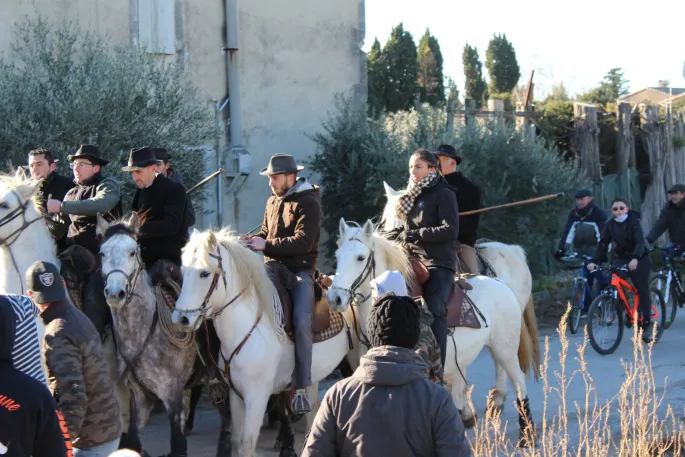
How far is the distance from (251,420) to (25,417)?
12.3ft

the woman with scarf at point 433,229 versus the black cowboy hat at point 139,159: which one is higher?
the black cowboy hat at point 139,159

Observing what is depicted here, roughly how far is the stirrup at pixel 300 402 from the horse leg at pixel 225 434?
0.60 m

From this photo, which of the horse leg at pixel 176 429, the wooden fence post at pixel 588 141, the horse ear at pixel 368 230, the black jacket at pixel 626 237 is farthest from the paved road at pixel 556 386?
the wooden fence post at pixel 588 141

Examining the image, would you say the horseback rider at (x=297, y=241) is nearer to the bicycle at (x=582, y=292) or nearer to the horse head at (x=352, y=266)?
the horse head at (x=352, y=266)

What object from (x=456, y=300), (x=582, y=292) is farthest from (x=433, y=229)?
(x=582, y=292)

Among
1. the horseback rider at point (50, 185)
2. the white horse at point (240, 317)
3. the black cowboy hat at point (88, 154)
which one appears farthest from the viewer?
the horseback rider at point (50, 185)

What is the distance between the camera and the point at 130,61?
12445 mm

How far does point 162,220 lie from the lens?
25.7 feet

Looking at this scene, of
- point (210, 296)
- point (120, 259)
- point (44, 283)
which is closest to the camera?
point (44, 283)

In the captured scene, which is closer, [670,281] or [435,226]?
[435,226]

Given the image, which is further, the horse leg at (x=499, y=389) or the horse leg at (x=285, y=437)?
the horse leg at (x=499, y=389)

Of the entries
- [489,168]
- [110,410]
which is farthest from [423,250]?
[489,168]

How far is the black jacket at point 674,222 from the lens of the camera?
13.8 m

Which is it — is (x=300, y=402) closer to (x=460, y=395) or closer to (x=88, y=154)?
(x=460, y=395)
